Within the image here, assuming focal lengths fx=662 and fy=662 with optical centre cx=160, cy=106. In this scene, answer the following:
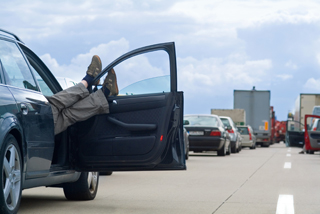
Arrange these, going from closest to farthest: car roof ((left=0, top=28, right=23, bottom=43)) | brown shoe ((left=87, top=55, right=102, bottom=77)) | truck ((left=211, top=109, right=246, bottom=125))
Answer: car roof ((left=0, top=28, right=23, bottom=43)), brown shoe ((left=87, top=55, right=102, bottom=77)), truck ((left=211, top=109, right=246, bottom=125))

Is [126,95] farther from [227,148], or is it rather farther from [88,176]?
[227,148]

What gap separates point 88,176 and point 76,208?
0.73 meters

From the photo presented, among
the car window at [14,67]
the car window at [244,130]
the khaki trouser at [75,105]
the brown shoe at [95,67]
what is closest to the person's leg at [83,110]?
the khaki trouser at [75,105]

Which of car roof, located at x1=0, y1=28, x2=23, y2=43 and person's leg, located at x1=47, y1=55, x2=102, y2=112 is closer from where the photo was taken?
car roof, located at x1=0, y1=28, x2=23, y2=43

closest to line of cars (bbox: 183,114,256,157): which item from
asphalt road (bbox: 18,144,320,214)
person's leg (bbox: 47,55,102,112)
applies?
asphalt road (bbox: 18,144,320,214)

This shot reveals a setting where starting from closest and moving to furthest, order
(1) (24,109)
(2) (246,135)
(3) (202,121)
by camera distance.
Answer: (1) (24,109), (3) (202,121), (2) (246,135)

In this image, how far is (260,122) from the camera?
4472 centimetres

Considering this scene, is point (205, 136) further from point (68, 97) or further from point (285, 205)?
point (68, 97)

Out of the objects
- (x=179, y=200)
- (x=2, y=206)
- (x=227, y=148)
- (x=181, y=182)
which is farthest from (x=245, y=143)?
(x=2, y=206)

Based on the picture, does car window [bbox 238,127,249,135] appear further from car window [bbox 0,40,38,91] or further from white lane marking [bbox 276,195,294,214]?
car window [bbox 0,40,38,91]

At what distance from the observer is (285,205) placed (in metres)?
8.16

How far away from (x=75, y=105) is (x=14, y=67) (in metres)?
0.98

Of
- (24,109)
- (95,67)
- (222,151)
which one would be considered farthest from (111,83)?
(222,151)

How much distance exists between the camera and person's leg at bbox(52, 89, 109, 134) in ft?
23.4
